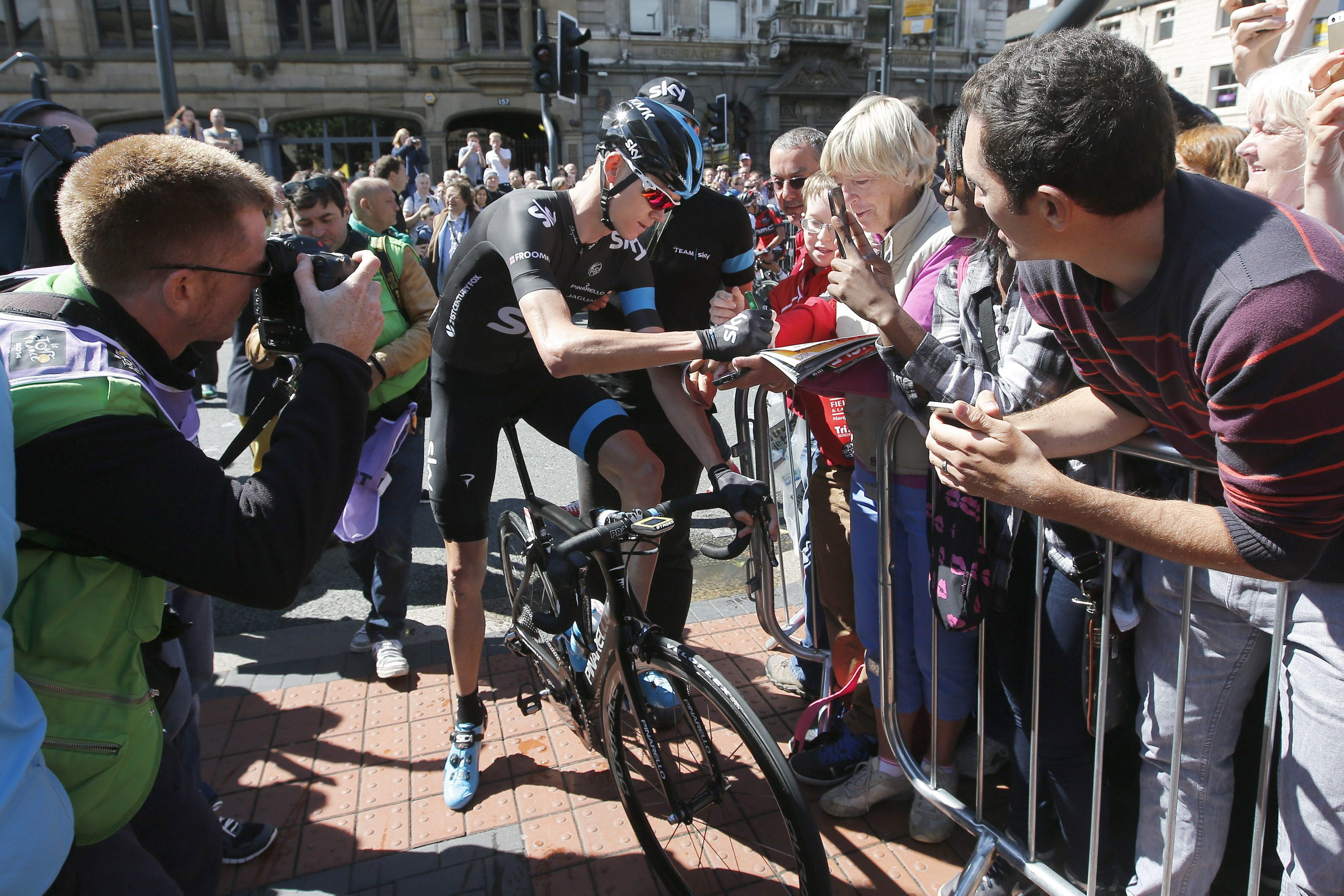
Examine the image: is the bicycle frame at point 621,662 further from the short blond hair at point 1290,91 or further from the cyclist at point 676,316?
the short blond hair at point 1290,91

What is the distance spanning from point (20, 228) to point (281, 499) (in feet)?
11.6

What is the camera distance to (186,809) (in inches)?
64.5

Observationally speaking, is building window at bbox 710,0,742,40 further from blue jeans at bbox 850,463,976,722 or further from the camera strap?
the camera strap

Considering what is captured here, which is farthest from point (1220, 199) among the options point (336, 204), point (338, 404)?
point (336, 204)

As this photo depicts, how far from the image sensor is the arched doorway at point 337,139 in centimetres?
2733

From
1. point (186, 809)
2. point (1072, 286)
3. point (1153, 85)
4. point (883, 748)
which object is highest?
point (1153, 85)

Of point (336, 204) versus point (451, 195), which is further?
point (451, 195)

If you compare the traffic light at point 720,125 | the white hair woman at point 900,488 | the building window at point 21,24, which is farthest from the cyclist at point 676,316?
the building window at point 21,24

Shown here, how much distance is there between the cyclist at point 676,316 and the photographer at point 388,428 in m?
0.89

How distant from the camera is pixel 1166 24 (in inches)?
1528

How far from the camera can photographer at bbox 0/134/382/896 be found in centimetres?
127

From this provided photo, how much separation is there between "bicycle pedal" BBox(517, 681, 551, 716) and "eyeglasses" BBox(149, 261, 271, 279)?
1.82m

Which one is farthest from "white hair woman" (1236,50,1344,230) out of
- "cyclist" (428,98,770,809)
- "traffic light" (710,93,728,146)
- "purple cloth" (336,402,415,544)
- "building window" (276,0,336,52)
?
"building window" (276,0,336,52)

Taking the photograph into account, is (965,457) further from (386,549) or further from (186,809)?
(386,549)
